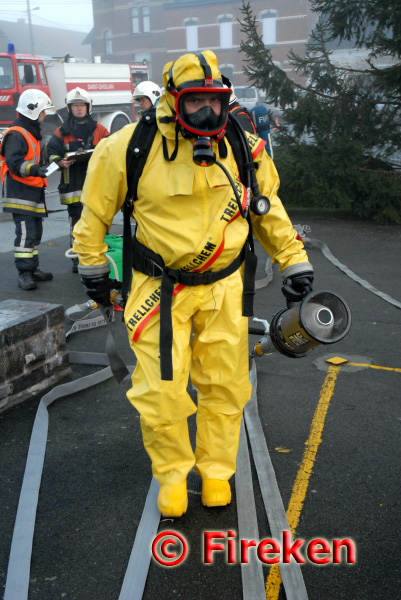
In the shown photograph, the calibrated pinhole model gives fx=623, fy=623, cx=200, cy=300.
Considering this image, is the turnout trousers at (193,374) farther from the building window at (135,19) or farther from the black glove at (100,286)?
the building window at (135,19)

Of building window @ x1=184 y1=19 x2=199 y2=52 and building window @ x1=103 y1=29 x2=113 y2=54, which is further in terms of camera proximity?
building window @ x1=103 y1=29 x2=113 y2=54

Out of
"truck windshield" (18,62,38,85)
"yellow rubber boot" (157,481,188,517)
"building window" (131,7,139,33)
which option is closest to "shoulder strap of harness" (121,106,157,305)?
"yellow rubber boot" (157,481,188,517)

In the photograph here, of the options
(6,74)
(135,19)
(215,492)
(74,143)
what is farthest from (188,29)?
(215,492)

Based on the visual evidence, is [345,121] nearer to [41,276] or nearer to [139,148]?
[41,276]

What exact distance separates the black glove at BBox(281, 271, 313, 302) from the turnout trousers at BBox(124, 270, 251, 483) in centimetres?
27

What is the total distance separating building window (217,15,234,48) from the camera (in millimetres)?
49344

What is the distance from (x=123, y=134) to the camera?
279cm

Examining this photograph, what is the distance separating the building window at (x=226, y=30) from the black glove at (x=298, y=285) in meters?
50.4

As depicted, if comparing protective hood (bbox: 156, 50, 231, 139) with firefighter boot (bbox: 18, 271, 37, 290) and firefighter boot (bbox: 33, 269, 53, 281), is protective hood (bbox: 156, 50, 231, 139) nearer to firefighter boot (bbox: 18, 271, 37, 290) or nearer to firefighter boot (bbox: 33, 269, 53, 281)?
→ firefighter boot (bbox: 18, 271, 37, 290)

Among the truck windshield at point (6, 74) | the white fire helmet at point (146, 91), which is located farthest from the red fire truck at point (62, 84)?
the white fire helmet at point (146, 91)

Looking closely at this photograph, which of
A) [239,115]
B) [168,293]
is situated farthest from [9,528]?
[239,115]

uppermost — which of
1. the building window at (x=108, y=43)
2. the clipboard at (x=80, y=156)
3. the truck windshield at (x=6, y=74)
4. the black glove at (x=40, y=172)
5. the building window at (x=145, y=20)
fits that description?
the building window at (x=145, y=20)

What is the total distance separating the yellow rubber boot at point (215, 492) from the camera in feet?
9.93

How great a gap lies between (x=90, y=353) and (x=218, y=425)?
2177mm
